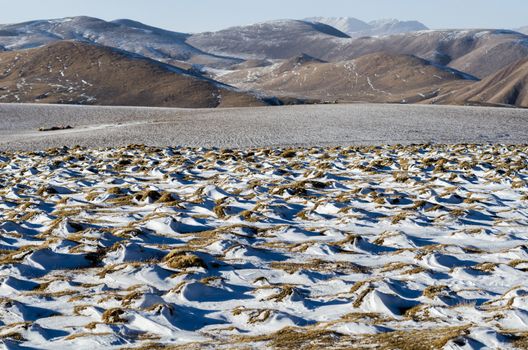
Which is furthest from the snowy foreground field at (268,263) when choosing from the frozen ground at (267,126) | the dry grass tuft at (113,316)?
the frozen ground at (267,126)

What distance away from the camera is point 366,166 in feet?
79.7

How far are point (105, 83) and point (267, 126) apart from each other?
136289 mm

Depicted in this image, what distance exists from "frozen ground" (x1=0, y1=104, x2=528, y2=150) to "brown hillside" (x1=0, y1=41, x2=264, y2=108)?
94.2m

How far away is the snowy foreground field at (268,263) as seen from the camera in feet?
26.3

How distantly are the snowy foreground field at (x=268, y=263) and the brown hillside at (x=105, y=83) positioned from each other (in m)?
140

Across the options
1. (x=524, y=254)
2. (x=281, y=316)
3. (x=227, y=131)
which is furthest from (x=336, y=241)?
(x=227, y=131)

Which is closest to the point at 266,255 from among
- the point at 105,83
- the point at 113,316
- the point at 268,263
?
the point at 268,263

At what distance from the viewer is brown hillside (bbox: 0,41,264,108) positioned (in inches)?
6407

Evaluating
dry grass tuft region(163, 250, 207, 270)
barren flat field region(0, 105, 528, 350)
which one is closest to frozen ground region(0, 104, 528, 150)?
barren flat field region(0, 105, 528, 350)

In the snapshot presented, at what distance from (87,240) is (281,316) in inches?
223

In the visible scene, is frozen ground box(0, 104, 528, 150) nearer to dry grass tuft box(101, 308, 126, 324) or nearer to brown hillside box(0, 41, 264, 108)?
dry grass tuft box(101, 308, 126, 324)

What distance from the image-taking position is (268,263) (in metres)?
11.3

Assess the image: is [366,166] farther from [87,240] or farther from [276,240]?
[87,240]

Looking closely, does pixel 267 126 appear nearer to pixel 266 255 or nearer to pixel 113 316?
pixel 266 255
